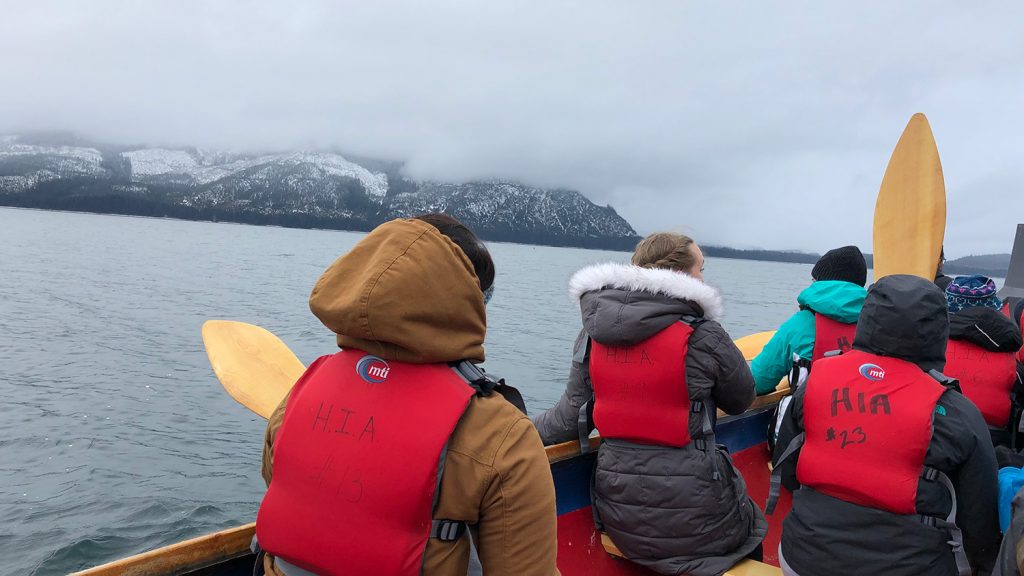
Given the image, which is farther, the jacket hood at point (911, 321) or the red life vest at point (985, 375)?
the red life vest at point (985, 375)

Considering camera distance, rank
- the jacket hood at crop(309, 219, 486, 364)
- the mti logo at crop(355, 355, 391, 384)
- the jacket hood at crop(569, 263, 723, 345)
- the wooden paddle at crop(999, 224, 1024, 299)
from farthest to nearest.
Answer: the wooden paddle at crop(999, 224, 1024, 299) → the jacket hood at crop(569, 263, 723, 345) → the mti logo at crop(355, 355, 391, 384) → the jacket hood at crop(309, 219, 486, 364)

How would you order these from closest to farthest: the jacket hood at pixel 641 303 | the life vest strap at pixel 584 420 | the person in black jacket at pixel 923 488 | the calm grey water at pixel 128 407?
the person in black jacket at pixel 923 488 < the jacket hood at pixel 641 303 < the life vest strap at pixel 584 420 < the calm grey water at pixel 128 407

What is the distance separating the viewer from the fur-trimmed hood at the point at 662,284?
2.74 metres

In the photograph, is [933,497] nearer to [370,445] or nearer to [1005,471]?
[1005,471]

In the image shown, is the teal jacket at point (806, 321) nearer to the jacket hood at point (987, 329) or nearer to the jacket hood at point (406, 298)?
the jacket hood at point (987, 329)

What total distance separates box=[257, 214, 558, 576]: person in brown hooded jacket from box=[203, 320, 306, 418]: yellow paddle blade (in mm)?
2544

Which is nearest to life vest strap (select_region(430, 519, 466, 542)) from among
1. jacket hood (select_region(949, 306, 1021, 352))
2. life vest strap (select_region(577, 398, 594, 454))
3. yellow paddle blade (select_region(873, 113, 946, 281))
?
life vest strap (select_region(577, 398, 594, 454))

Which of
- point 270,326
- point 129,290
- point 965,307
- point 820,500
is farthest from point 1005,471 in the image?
point 129,290

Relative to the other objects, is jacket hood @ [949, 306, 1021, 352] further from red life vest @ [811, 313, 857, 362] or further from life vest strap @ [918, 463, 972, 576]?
life vest strap @ [918, 463, 972, 576]

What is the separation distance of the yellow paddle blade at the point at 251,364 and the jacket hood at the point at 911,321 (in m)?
3.13

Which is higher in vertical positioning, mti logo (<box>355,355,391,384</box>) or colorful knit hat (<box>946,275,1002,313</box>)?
colorful knit hat (<box>946,275,1002,313</box>)

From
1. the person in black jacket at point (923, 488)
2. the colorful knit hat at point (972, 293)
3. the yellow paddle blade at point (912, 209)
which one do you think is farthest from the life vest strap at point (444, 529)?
A: the yellow paddle blade at point (912, 209)

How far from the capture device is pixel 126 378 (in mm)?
12719

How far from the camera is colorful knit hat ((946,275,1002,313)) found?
3.82m
